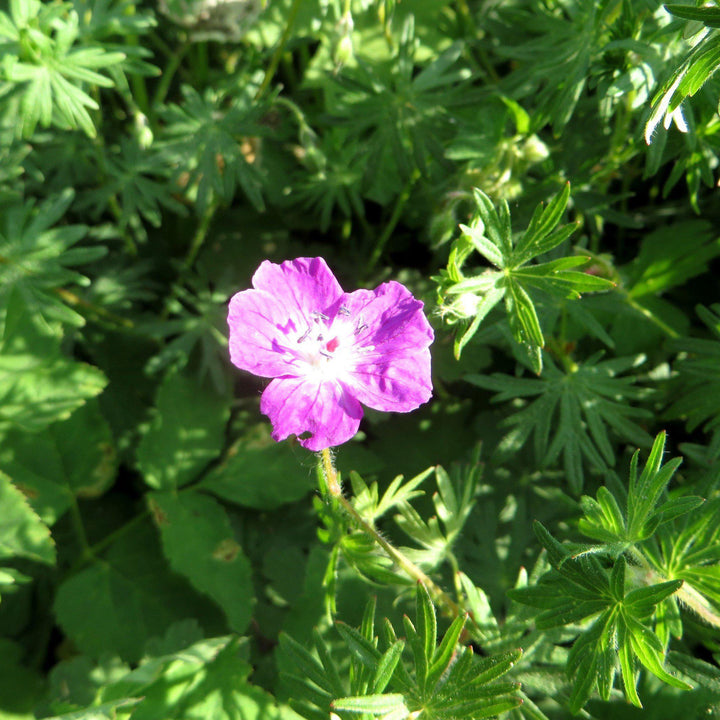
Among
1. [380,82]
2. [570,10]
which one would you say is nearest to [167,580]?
[380,82]

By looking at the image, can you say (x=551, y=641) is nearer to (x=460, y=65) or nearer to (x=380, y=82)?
(x=380, y=82)

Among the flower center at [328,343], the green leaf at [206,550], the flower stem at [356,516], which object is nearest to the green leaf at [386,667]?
the flower stem at [356,516]

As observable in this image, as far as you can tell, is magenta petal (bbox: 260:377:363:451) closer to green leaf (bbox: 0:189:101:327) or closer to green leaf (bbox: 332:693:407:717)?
green leaf (bbox: 332:693:407:717)

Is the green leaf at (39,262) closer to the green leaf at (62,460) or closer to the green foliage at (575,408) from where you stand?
the green leaf at (62,460)

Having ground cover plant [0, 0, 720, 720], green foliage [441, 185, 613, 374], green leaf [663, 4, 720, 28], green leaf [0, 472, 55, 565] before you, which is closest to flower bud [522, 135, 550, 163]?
ground cover plant [0, 0, 720, 720]

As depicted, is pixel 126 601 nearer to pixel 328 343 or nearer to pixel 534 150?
pixel 328 343
